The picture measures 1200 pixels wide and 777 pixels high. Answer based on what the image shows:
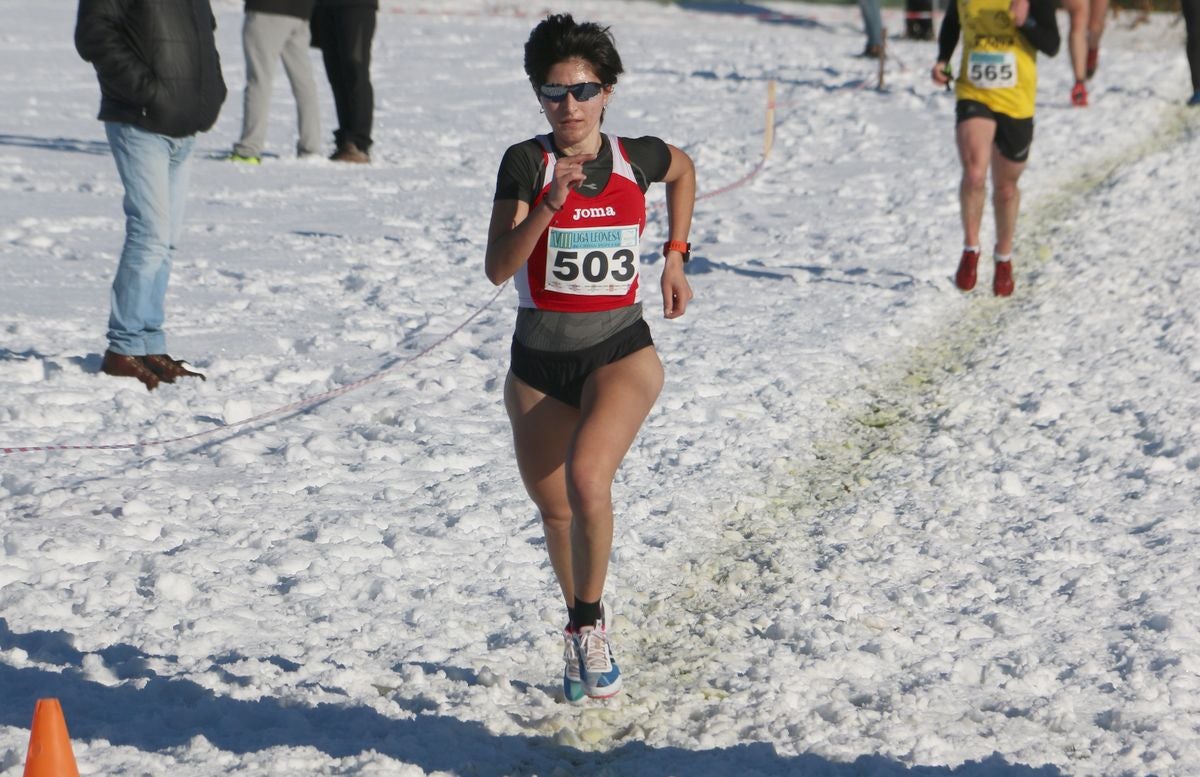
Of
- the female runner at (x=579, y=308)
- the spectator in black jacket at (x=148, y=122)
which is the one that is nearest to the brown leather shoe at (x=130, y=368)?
the spectator in black jacket at (x=148, y=122)

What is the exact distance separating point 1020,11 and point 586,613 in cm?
557

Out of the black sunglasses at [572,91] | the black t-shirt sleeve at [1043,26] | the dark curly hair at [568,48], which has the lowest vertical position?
the black sunglasses at [572,91]

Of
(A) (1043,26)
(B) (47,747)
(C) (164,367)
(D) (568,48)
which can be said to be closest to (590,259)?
(D) (568,48)

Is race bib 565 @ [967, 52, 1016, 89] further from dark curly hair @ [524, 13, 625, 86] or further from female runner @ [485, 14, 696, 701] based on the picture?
dark curly hair @ [524, 13, 625, 86]

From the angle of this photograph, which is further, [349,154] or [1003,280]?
[349,154]

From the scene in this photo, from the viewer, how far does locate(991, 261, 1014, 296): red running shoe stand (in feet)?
29.5

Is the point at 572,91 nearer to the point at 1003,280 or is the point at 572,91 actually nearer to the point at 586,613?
the point at 586,613

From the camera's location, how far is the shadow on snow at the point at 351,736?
391 cm

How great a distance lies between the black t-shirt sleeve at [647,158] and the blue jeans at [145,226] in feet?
9.78

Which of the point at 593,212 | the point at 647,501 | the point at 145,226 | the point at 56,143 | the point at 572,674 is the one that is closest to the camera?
the point at 593,212

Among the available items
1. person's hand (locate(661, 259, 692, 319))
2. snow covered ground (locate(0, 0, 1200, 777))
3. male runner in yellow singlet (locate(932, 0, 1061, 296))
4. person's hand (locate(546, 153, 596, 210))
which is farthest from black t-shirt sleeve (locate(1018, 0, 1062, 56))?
person's hand (locate(546, 153, 596, 210))

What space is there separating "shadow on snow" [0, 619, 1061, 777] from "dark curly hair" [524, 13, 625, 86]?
5.95ft

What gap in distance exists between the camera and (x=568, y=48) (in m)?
4.09

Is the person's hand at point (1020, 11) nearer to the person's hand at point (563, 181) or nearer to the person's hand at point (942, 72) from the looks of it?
the person's hand at point (942, 72)
